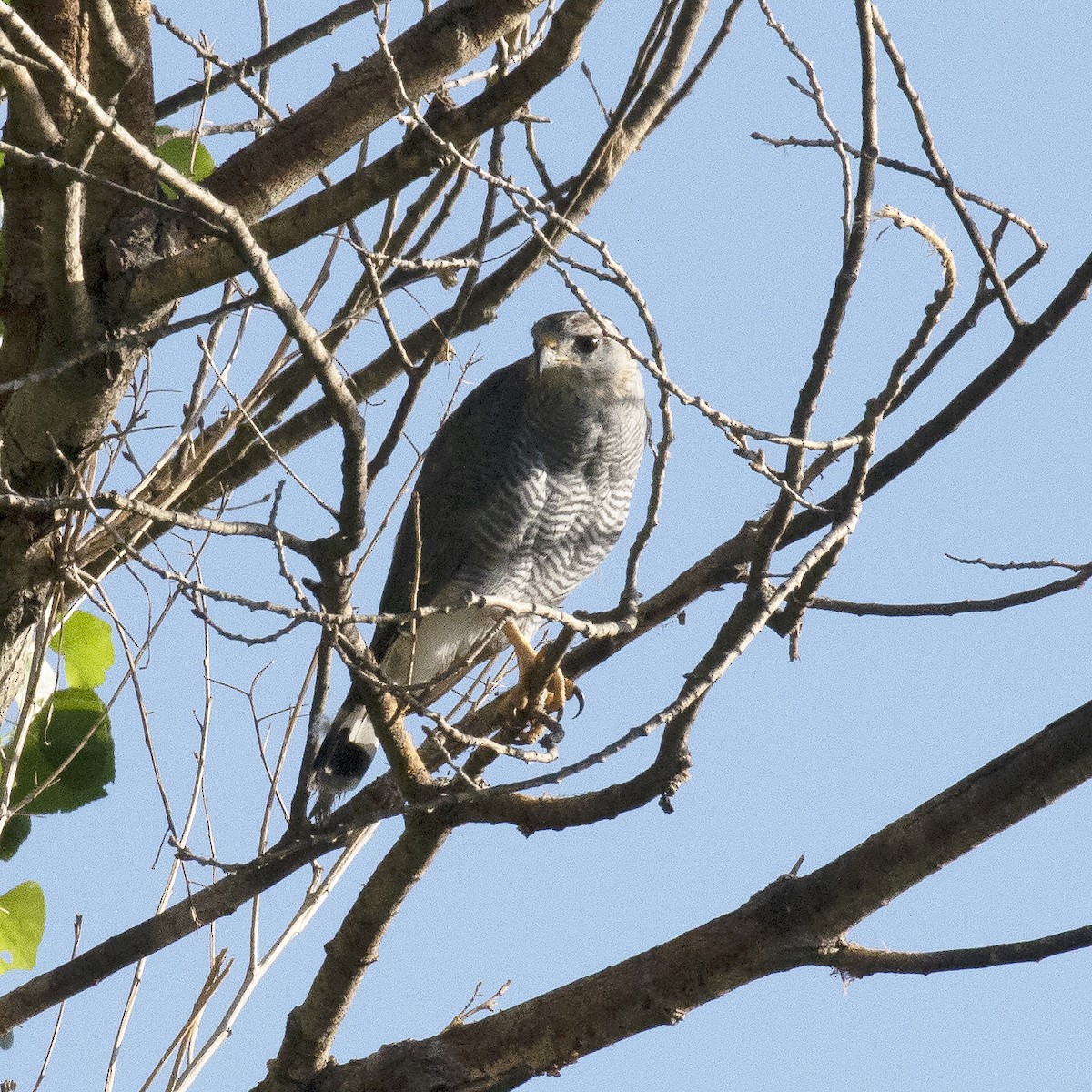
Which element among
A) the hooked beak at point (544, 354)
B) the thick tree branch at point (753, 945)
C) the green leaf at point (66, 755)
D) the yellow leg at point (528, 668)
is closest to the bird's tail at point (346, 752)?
the yellow leg at point (528, 668)

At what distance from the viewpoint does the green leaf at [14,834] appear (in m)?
3.17

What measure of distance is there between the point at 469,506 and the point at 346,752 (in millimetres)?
895

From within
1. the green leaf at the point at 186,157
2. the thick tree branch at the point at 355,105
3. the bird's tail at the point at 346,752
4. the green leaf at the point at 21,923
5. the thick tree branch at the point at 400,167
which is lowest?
the green leaf at the point at 21,923

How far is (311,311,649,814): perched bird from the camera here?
4352 millimetres

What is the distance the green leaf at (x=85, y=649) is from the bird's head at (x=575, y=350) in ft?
5.15

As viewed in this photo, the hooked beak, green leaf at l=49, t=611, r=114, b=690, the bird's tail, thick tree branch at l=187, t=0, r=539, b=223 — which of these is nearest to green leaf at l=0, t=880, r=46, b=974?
green leaf at l=49, t=611, r=114, b=690

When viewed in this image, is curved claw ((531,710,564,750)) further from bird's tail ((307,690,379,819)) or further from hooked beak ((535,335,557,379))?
hooked beak ((535,335,557,379))

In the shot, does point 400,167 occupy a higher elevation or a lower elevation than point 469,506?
lower

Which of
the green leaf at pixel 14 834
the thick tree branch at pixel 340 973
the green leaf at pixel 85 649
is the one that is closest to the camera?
the thick tree branch at pixel 340 973

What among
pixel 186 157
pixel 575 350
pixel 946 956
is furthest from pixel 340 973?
pixel 575 350

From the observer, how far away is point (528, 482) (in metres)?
4.38

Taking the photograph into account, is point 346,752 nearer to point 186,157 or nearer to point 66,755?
point 66,755

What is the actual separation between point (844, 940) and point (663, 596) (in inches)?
34.0

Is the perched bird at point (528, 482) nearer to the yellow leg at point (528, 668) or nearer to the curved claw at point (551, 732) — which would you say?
the yellow leg at point (528, 668)
